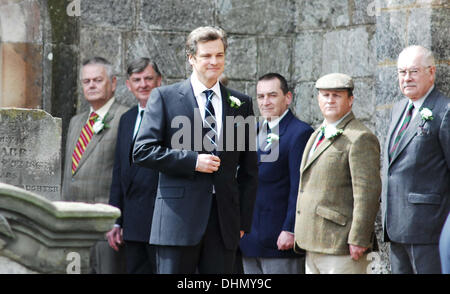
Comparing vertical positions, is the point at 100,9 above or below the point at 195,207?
above

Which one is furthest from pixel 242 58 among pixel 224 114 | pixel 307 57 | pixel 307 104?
pixel 224 114

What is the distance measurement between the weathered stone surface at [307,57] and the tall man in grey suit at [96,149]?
193 centimetres

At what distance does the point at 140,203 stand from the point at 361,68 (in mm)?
2524

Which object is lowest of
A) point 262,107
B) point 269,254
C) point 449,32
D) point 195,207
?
point 269,254

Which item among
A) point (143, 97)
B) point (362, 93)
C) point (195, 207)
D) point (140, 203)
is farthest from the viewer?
point (362, 93)

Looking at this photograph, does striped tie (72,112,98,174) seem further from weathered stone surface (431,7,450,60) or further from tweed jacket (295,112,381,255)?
weathered stone surface (431,7,450,60)

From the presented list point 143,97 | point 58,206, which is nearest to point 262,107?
point 143,97

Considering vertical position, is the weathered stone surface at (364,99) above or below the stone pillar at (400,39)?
below

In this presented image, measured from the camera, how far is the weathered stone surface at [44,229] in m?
4.34

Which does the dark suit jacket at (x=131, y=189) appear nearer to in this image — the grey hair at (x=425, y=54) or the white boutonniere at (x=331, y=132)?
the white boutonniere at (x=331, y=132)

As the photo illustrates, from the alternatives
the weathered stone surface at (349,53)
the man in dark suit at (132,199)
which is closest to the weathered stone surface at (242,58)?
the weathered stone surface at (349,53)

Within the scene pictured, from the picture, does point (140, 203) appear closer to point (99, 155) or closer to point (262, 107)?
point (99, 155)

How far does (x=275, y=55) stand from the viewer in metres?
8.97

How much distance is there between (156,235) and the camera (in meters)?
5.42
